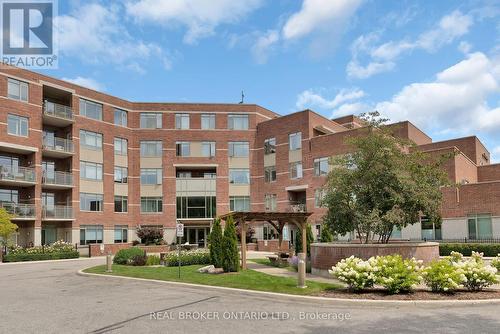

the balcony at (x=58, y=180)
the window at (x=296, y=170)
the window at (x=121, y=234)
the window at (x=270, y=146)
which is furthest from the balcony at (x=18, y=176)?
the window at (x=296, y=170)

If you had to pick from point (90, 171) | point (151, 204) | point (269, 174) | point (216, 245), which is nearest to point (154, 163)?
point (151, 204)

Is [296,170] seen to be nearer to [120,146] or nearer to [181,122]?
[181,122]

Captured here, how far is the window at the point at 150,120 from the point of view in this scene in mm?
50969

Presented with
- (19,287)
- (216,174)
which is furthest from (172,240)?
(19,287)

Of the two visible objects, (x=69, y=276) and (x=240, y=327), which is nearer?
(x=240, y=327)

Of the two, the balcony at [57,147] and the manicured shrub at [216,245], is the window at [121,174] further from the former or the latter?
the manicured shrub at [216,245]

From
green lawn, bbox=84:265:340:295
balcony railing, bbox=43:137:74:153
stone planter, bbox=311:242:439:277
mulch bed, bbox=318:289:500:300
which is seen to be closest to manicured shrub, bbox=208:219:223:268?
green lawn, bbox=84:265:340:295

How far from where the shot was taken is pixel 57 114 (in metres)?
43.0

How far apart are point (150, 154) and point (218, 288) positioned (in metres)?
36.9

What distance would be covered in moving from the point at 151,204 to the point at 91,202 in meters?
6.66

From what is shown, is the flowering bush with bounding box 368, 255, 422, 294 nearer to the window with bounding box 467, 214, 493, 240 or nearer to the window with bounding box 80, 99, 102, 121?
the window with bounding box 467, 214, 493, 240

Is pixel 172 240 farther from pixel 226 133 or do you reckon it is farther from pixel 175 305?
pixel 175 305

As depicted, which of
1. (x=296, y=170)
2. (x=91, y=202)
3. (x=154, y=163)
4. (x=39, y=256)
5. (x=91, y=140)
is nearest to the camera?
(x=39, y=256)

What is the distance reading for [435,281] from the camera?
42.0 feet
